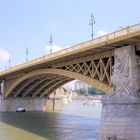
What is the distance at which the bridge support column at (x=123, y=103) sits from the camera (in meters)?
29.0

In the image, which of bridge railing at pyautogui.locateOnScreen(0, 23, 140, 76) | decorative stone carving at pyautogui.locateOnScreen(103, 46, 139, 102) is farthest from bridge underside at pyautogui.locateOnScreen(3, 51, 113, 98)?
decorative stone carving at pyautogui.locateOnScreen(103, 46, 139, 102)

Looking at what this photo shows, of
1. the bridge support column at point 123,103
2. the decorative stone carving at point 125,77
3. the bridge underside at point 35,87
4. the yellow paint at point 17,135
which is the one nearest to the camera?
the bridge support column at point 123,103

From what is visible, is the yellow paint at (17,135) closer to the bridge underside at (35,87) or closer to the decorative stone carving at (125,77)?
the decorative stone carving at (125,77)

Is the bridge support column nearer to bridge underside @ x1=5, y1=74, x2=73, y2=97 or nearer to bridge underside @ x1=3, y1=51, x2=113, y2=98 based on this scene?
bridge underside @ x1=3, y1=51, x2=113, y2=98

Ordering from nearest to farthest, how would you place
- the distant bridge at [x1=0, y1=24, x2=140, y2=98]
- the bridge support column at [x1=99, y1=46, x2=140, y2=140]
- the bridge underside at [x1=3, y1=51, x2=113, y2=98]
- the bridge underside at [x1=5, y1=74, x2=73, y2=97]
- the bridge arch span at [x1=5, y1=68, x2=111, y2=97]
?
the bridge support column at [x1=99, y1=46, x2=140, y2=140]
the distant bridge at [x1=0, y1=24, x2=140, y2=98]
the bridge underside at [x1=3, y1=51, x2=113, y2=98]
the bridge arch span at [x1=5, y1=68, x2=111, y2=97]
the bridge underside at [x1=5, y1=74, x2=73, y2=97]

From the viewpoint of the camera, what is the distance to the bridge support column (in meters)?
29.0

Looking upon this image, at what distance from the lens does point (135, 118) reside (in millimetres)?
29328

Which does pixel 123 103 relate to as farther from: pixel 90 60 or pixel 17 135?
pixel 17 135

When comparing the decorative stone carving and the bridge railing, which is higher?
the bridge railing

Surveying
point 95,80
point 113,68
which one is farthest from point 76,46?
point 113,68

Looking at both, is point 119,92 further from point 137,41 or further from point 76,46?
point 76,46

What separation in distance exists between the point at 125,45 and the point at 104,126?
7632 millimetres

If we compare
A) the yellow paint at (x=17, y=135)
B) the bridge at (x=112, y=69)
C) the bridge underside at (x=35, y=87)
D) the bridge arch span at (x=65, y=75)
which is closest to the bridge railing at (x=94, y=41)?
the bridge at (x=112, y=69)

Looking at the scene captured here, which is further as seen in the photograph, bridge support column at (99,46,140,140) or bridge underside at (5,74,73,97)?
bridge underside at (5,74,73,97)
